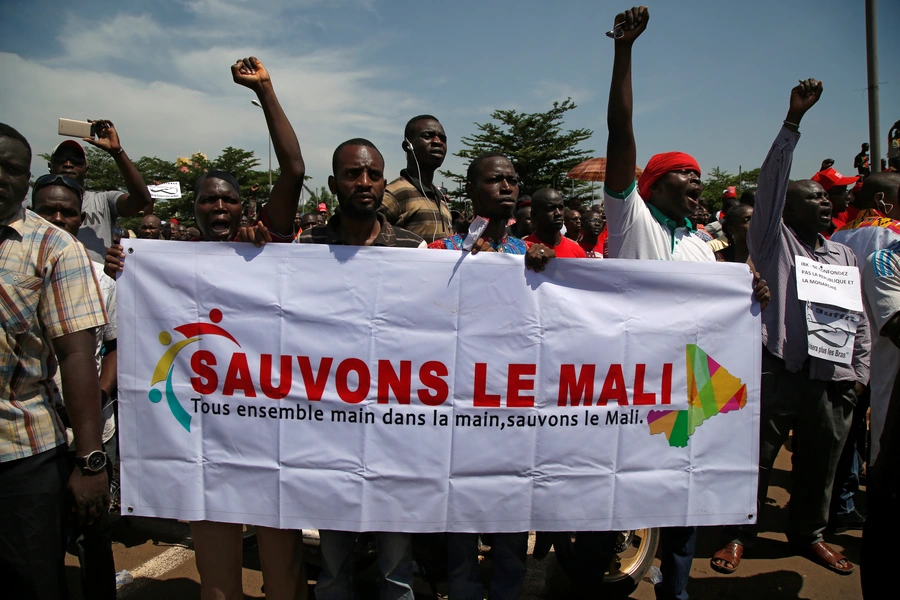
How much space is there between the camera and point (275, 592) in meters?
2.49

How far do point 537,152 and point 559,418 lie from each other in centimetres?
3161

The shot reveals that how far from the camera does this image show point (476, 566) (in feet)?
8.32

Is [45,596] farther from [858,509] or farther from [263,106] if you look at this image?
[858,509]

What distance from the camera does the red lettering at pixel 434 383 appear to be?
247cm

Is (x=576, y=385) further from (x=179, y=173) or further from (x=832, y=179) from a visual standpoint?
A: (x=179, y=173)

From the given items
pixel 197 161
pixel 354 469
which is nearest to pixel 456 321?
pixel 354 469

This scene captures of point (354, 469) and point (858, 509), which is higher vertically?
point (354, 469)

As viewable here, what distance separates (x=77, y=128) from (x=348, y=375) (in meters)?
2.44

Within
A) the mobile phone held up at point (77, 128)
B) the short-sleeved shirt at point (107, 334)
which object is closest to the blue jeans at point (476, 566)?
the short-sleeved shirt at point (107, 334)

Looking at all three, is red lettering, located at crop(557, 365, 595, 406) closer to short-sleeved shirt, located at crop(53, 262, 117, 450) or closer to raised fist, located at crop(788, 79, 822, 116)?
raised fist, located at crop(788, 79, 822, 116)

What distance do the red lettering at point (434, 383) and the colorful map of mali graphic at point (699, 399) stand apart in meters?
0.96

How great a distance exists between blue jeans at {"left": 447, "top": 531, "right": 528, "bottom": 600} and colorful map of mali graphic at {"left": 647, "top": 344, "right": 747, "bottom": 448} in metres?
0.82

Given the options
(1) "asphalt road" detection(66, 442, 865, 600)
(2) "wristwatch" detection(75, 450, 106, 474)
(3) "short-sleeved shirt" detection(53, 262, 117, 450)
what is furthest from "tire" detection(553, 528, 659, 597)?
(3) "short-sleeved shirt" detection(53, 262, 117, 450)

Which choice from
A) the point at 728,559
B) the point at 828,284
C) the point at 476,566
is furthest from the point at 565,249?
the point at 476,566
